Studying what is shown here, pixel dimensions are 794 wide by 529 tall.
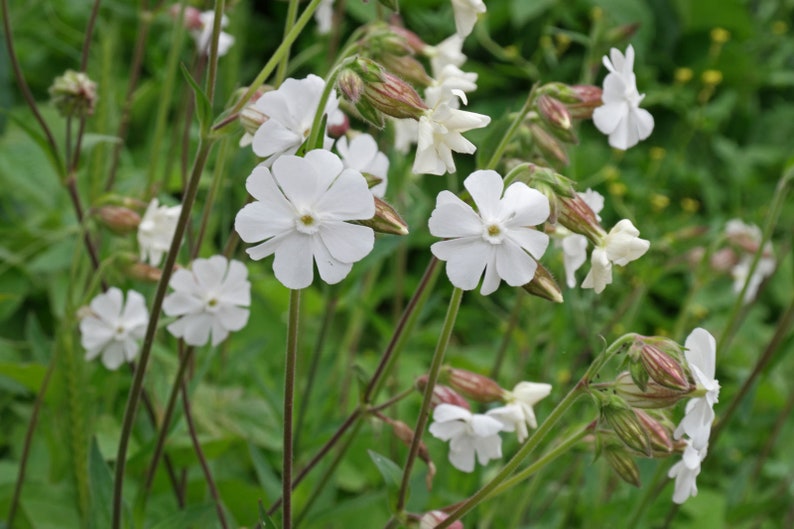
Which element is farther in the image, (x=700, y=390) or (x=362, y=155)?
(x=362, y=155)

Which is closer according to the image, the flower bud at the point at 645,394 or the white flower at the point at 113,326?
the flower bud at the point at 645,394

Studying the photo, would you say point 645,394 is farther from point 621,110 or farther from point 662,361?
point 621,110

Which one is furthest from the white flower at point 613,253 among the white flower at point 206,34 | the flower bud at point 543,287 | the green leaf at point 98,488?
the white flower at point 206,34

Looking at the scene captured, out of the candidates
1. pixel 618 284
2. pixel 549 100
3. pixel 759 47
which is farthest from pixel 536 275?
pixel 759 47

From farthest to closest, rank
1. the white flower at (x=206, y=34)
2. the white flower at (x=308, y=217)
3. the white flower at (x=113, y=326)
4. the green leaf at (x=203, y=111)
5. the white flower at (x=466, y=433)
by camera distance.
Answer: the white flower at (x=206, y=34) < the white flower at (x=113, y=326) < the white flower at (x=466, y=433) < the green leaf at (x=203, y=111) < the white flower at (x=308, y=217)

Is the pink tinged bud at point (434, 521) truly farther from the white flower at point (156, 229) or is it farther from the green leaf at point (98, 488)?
the white flower at point (156, 229)

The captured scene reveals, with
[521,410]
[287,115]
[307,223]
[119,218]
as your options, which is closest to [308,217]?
[307,223]
